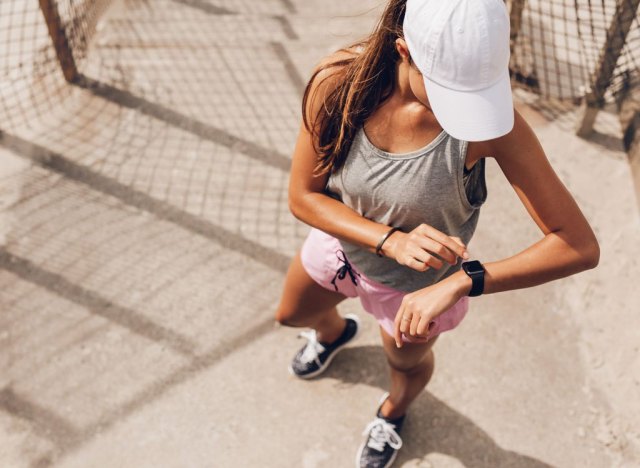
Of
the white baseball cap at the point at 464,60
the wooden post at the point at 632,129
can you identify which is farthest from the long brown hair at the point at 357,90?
the wooden post at the point at 632,129

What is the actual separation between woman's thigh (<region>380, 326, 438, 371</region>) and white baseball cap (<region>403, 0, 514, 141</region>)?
0.89m

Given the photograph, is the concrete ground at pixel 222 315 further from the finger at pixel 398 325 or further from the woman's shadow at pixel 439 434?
the finger at pixel 398 325

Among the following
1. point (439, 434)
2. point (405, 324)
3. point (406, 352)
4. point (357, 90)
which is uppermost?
point (357, 90)

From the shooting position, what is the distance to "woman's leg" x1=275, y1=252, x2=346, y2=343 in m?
2.39

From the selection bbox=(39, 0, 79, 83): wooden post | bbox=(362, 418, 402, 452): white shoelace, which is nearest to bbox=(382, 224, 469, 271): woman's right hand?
bbox=(362, 418, 402, 452): white shoelace

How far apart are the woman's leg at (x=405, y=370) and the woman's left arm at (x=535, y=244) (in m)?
0.45

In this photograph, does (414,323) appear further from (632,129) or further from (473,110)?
(632,129)

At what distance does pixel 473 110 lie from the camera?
1.56 metres

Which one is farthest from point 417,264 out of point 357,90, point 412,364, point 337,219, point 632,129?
point 632,129

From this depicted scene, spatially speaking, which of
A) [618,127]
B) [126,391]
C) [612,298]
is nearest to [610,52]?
[618,127]

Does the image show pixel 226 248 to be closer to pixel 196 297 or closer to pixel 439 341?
pixel 196 297

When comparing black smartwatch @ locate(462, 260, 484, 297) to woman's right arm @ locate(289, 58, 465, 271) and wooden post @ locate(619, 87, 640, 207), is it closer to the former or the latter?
woman's right arm @ locate(289, 58, 465, 271)

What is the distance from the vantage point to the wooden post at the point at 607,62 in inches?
142

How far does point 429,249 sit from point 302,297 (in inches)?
32.7
